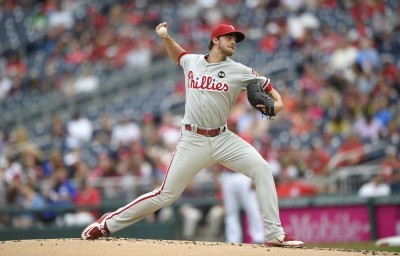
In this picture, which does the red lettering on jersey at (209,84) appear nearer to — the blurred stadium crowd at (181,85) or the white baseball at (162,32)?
the white baseball at (162,32)

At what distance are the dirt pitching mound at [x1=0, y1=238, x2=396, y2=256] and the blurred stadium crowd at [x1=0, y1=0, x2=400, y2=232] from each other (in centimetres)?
277

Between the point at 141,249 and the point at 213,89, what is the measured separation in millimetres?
1502

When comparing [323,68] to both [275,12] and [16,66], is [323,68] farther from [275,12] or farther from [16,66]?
[16,66]

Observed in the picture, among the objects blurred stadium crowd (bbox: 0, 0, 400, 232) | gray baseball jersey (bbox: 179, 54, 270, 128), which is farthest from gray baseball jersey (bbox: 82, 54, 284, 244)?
blurred stadium crowd (bbox: 0, 0, 400, 232)

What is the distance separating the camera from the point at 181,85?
1897 centimetres

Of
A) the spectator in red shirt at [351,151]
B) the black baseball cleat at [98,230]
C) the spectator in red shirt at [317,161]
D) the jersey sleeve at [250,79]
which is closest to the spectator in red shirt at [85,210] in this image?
the spectator in red shirt at [317,161]

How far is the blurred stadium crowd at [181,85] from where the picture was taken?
49.7 ft

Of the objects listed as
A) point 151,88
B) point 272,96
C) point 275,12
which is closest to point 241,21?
point 275,12

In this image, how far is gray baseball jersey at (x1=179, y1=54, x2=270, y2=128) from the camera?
855cm

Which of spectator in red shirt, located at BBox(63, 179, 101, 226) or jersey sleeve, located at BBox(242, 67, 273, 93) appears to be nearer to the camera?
jersey sleeve, located at BBox(242, 67, 273, 93)

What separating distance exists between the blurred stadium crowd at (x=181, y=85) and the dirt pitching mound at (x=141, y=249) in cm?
277

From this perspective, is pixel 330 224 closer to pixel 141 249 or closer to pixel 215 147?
pixel 215 147

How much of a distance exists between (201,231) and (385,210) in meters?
2.77

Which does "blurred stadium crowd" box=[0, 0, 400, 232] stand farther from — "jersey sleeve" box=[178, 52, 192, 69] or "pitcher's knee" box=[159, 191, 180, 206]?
"pitcher's knee" box=[159, 191, 180, 206]
